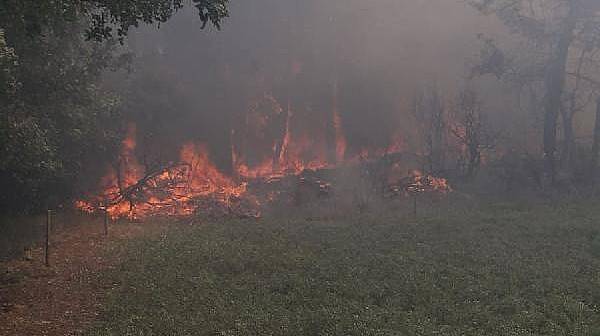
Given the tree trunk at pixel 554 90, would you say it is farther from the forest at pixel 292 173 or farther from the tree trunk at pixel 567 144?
the tree trunk at pixel 567 144

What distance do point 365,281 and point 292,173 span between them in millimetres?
24422

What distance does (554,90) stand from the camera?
30.8m

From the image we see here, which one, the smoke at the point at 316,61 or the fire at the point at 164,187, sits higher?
the smoke at the point at 316,61

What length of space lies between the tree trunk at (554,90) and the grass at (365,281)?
10201mm

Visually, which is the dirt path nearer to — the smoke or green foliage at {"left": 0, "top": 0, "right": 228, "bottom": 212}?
green foliage at {"left": 0, "top": 0, "right": 228, "bottom": 212}

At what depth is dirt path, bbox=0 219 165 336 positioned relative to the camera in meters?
10.6

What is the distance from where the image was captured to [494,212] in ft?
80.5

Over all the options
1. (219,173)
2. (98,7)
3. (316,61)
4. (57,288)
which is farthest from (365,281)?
(316,61)

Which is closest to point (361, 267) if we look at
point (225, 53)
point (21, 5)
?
point (21, 5)

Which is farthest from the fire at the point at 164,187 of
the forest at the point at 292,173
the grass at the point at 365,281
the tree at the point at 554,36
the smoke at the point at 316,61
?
the tree at the point at 554,36

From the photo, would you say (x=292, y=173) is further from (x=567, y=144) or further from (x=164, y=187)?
(x=567, y=144)

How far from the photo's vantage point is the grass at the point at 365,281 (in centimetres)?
1020

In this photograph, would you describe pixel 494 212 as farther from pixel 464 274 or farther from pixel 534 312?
pixel 534 312

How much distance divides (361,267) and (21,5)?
1031 centimetres
